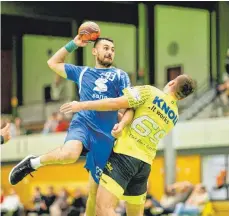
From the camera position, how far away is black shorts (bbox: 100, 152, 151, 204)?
8.90 metres

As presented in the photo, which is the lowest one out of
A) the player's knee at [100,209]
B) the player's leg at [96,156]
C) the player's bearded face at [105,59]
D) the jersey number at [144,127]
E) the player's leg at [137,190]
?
the player's knee at [100,209]

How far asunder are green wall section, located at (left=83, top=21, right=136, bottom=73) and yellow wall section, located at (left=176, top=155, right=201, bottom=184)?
9229mm

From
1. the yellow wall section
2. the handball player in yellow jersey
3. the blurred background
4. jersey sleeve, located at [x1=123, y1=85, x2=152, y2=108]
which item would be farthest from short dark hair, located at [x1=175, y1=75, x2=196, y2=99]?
the yellow wall section

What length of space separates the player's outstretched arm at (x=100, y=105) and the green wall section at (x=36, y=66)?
31.2m

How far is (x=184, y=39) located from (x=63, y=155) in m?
26.1

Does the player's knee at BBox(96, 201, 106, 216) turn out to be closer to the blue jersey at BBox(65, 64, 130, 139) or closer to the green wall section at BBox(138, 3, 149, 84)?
the blue jersey at BBox(65, 64, 130, 139)

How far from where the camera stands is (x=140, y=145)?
9000mm

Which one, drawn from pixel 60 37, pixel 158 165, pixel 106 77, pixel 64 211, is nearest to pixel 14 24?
pixel 60 37

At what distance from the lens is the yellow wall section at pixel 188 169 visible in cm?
2777

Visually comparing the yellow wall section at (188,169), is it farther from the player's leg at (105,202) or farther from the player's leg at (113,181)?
the player's leg at (105,202)

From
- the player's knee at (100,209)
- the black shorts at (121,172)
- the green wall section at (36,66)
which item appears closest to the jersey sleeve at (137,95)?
the black shorts at (121,172)

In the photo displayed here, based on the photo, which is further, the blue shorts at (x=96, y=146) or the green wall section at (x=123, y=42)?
the green wall section at (x=123, y=42)

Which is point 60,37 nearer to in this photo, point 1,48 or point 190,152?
point 1,48

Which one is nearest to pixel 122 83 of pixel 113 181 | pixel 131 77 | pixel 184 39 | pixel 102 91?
pixel 102 91
